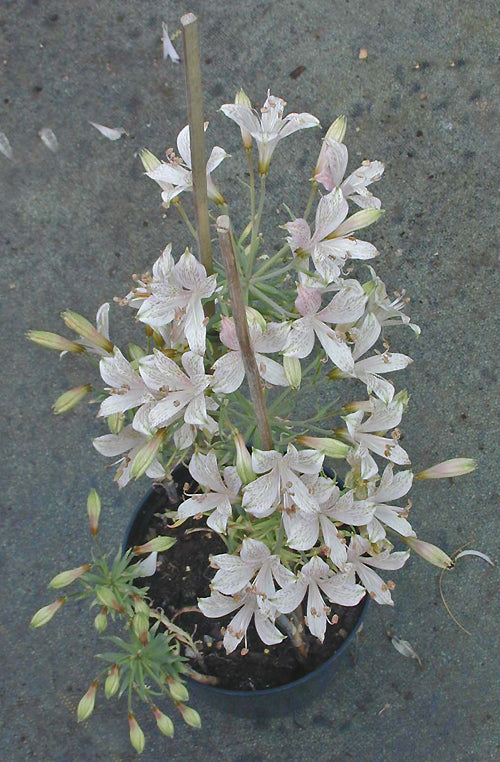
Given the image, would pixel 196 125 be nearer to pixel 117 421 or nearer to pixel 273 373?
pixel 273 373

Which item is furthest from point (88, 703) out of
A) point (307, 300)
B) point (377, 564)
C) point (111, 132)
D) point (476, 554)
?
point (111, 132)

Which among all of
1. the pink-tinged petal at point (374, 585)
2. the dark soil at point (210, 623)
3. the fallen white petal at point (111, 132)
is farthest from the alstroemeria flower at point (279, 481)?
the fallen white petal at point (111, 132)

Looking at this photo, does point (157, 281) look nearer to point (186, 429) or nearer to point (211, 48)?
point (186, 429)

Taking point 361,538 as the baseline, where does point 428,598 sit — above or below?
below

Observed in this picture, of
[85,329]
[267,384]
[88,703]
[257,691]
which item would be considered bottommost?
[257,691]

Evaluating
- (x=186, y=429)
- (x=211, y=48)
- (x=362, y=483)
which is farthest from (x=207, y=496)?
(x=211, y=48)

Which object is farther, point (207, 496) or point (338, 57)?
point (338, 57)

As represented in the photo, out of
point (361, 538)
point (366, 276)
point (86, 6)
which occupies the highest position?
point (86, 6)
